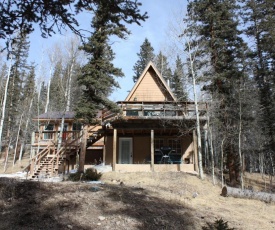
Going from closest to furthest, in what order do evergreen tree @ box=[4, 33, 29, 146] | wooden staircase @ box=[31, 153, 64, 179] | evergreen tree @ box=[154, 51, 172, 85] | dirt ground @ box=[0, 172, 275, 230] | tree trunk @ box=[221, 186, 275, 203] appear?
dirt ground @ box=[0, 172, 275, 230] < tree trunk @ box=[221, 186, 275, 203] < wooden staircase @ box=[31, 153, 64, 179] < evergreen tree @ box=[4, 33, 29, 146] < evergreen tree @ box=[154, 51, 172, 85]

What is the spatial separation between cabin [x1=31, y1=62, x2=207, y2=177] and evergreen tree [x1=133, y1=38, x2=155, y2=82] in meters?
21.4

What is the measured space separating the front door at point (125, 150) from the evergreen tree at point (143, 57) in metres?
25.3

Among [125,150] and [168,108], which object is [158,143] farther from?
[168,108]

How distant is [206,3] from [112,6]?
17202mm

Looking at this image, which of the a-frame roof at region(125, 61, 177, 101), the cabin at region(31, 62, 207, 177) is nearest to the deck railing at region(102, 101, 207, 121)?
the cabin at region(31, 62, 207, 177)

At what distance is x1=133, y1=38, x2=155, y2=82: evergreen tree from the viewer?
45.0 m

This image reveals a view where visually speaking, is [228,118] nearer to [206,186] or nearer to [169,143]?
[169,143]

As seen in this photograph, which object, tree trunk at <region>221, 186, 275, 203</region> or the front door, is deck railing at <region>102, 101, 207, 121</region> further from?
tree trunk at <region>221, 186, 275, 203</region>

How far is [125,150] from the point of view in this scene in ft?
68.9

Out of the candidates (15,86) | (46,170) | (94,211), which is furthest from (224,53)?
(15,86)

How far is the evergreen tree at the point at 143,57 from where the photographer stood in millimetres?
44969

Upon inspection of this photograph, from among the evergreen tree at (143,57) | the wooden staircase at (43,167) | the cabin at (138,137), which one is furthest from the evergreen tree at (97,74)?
the evergreen tree at (143,57)

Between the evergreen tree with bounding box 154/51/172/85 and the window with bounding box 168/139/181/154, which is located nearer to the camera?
the window with bounding box 168/139/181/154

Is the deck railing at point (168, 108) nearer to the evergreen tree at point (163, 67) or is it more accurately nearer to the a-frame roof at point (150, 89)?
the a-frame roof at point (150, 89)
